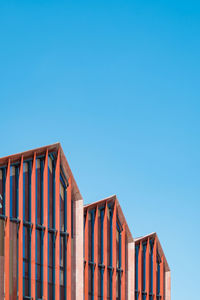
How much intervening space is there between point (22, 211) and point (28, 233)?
1583mm

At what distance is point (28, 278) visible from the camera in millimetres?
42406

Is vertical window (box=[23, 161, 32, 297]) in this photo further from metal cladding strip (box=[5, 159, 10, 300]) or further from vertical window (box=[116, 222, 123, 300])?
vertical window (box=[116, 222, 123, 300])

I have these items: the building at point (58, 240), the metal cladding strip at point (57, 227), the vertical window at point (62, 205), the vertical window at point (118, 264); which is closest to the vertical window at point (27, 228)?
the building at point (58, 240)

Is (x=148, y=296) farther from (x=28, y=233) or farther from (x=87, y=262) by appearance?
(x=28, y=233)

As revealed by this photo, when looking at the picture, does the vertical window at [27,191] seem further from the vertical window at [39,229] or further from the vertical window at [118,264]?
the vertical window at [118,264]

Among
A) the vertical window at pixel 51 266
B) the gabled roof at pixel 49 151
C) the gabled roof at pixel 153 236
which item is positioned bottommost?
the vertical window at pixel 51 266

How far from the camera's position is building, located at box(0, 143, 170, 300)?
4138 cm

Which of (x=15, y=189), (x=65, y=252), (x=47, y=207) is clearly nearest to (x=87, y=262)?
(x=65, y=252)

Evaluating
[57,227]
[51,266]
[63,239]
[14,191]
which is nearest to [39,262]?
[51,266]

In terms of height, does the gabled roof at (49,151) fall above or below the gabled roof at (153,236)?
above

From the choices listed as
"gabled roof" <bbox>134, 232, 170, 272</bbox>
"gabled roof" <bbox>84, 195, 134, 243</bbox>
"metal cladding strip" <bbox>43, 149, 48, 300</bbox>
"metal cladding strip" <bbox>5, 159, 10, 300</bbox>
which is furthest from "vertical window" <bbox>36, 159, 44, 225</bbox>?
"gabled roof" <bbox>134, 232, 170, 272</bbox>

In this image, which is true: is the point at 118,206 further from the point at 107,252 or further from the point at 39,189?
→ the point at 39,189

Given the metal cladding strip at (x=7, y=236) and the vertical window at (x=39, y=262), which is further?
the vertical window at (x=39, y=262)

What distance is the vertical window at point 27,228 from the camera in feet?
138
